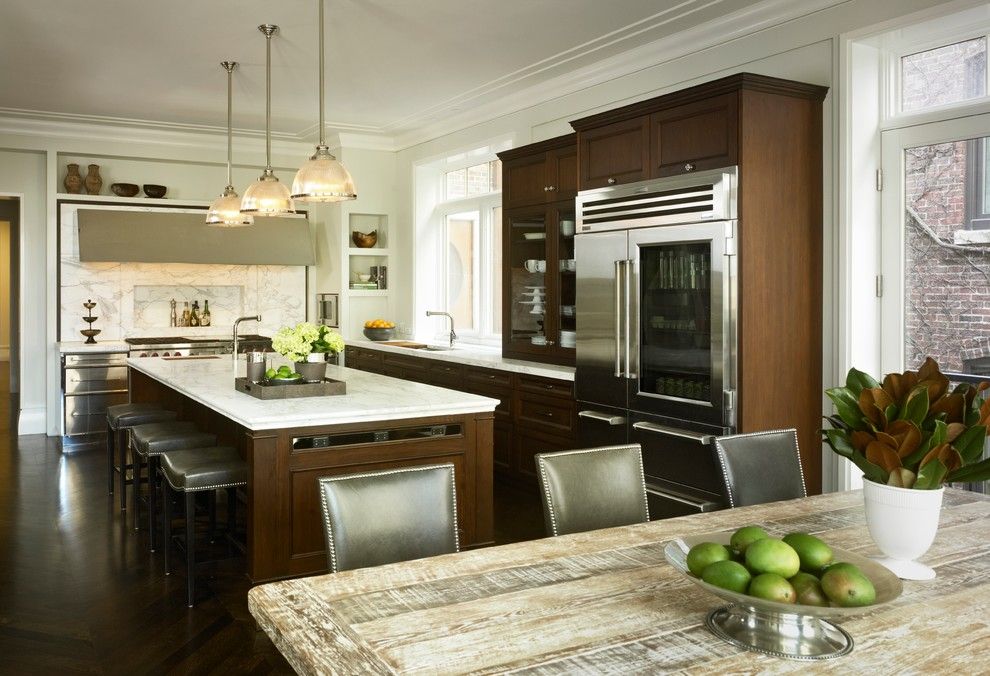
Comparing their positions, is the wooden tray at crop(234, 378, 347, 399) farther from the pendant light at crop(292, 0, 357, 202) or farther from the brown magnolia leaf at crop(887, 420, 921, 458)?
the brown magnolia leaf at crop(887, 420, 921, 458)

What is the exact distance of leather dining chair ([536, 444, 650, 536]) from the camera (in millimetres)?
2355

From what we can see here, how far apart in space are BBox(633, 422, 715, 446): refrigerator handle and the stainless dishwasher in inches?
192

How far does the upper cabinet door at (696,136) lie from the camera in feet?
13.0

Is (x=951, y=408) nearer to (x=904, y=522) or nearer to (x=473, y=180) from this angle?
(x=904, y=522)

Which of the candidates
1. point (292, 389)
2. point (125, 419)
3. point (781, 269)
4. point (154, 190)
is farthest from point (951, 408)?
point (154, 190)

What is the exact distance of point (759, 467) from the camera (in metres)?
2.68

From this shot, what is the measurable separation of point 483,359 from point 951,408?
4.48 m

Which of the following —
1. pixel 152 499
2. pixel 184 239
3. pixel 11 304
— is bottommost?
pixel 152 499

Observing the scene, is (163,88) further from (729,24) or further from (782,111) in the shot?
(782,111)

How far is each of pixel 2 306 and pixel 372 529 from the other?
50.7 ft

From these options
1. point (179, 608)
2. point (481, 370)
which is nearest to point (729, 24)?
point (481, 370)

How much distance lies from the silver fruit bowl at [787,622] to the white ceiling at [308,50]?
3762 millimetres

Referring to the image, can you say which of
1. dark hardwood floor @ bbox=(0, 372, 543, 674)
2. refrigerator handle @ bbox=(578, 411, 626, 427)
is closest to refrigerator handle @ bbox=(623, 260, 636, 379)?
refrigerator handle @ bbox=(578, 411, 626, 427)

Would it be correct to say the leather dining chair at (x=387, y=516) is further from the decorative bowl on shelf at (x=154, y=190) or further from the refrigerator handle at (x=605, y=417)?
the decorative bowl on shelf at (x=154, y=190)
